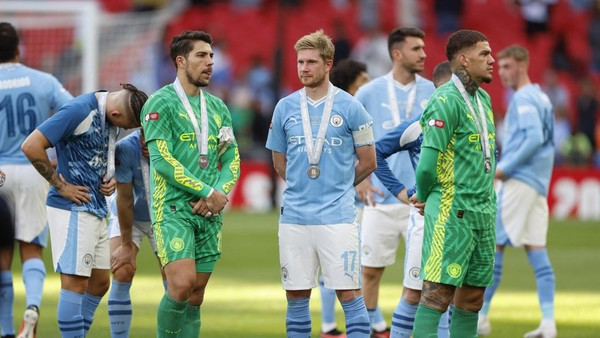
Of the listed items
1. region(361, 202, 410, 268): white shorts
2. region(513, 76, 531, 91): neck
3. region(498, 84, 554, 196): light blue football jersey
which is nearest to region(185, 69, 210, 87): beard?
region(361, 202, 410, 268): white shorts

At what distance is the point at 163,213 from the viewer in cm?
783

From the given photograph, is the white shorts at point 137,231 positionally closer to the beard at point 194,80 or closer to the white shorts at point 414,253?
the beard at point 194,80

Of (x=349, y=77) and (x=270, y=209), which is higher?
(x=349, y=77)

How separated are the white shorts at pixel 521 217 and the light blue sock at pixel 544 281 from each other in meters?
0.13

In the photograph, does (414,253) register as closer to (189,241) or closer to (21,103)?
(189,241)

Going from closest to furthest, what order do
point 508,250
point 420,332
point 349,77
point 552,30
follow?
point 420,332, point 349,77, point 508,250, point 552,30

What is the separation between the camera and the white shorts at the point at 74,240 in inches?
320

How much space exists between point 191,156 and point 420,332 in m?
2.00

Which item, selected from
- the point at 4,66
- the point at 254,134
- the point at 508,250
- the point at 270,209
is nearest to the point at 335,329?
the point at 4,66

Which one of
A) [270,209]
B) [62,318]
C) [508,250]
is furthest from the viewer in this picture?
[270,209]

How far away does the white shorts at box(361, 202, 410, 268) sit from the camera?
998cm

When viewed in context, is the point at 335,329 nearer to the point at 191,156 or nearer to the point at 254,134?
the point at 191,156

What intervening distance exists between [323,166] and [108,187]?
163 cm

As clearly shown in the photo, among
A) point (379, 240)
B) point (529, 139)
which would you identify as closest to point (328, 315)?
point (379, 240)
